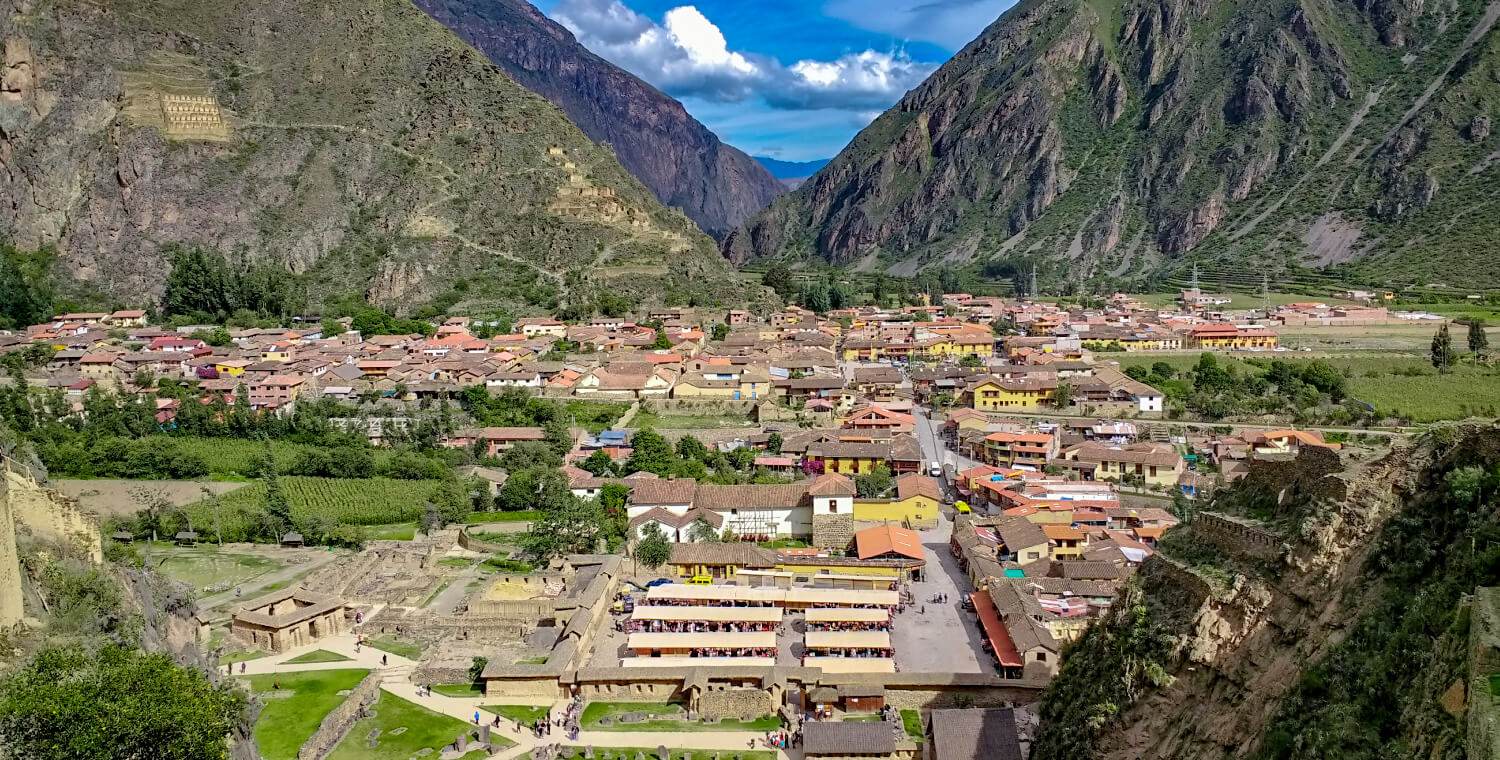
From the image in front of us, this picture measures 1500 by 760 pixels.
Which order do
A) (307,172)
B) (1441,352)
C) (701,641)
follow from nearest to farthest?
Answer: 1. (701,641)
2. (1441,352)
3. (307,172)

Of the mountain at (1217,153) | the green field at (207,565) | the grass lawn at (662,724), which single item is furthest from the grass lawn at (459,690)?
the mountain at (1217,153)

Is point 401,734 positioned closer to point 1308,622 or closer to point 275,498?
point 1308,622

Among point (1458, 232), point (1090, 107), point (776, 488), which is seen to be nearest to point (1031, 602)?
point (776, 488)

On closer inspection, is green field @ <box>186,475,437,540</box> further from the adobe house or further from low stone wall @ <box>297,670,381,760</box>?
low stone wall @ <box>297,670,381,760</box>

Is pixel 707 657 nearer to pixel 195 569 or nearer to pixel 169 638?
pixel 169 638

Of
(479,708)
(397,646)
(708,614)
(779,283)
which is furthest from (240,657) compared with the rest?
(779,283)

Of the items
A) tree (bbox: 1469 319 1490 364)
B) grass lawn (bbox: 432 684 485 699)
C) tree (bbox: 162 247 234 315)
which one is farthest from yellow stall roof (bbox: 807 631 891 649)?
tree (bbox: 162 247 234 315)
